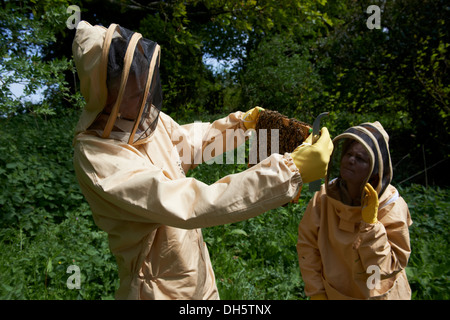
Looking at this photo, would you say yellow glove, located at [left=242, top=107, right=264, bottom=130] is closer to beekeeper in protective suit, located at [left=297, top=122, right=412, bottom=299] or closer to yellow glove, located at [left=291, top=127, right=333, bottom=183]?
beekeeper in protective suit, located at [left=297, top=122, right=412, bottom=299]

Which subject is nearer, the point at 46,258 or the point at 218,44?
the point at 46,258

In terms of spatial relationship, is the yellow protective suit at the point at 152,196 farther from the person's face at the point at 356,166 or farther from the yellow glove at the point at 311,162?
the person's face at the point at 356,166

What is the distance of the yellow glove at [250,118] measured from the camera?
2.50m

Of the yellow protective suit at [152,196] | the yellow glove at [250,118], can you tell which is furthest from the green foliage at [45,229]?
the yellow glove at [250,118]

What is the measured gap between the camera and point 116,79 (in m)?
1.75

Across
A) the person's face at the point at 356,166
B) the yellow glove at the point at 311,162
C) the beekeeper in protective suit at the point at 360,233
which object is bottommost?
the beekeeper in protective suit at the point at 360,233

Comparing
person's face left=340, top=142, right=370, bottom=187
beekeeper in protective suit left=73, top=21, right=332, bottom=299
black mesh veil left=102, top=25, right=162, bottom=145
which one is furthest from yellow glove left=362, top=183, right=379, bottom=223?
black mesh veil left=102, top=25, right=162, bottom=145

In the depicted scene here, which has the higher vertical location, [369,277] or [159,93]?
[159,93]

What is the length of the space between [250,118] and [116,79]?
3.41 feet

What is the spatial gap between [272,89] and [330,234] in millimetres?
5209

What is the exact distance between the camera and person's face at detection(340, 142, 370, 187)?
95.6 inches

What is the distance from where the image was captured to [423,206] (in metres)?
5.09

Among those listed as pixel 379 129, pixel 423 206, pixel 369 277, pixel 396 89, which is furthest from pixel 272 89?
pixel 369 277

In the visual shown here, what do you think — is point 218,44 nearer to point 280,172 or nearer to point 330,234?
point 330,234
